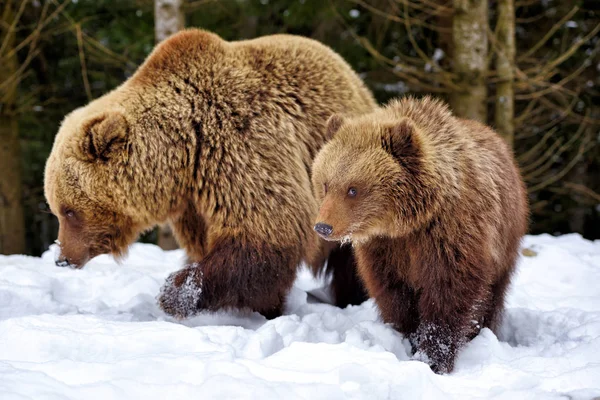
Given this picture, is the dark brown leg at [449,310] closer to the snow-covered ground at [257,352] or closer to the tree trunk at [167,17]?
the snow-covered ground at [257,352]

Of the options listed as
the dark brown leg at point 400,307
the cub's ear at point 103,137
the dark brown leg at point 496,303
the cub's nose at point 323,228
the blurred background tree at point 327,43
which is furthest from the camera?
the blurred background tree at point 327,43

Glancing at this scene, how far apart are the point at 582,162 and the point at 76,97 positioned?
407 inches

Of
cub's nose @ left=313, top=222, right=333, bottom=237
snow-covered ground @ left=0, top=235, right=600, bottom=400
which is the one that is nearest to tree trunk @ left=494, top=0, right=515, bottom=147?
snow-covered ground @ left=0, top=235, right=600, bottom=400

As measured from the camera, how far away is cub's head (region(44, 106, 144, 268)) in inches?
174

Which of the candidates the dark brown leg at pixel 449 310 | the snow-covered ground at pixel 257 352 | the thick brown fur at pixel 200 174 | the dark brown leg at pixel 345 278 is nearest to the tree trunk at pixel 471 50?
the dark brown leg at pixel 345 278

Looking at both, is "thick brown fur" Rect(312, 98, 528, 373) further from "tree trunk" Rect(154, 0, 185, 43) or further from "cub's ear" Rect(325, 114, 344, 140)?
"tree trunk" Rect(154, 0, 185, 43)

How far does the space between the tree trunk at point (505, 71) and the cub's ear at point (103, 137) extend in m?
5.53

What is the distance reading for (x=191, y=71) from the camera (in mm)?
4734

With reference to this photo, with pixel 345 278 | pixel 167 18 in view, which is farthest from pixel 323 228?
pixel 167 18

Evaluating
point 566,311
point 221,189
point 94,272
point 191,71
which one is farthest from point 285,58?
point 566,311

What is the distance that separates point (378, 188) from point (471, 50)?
5.14 meters

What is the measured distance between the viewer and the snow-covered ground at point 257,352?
2.68 metres

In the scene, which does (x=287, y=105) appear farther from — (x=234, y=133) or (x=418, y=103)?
(x=418, y=103)

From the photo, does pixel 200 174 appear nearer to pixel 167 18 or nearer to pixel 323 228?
pixel 323 228
